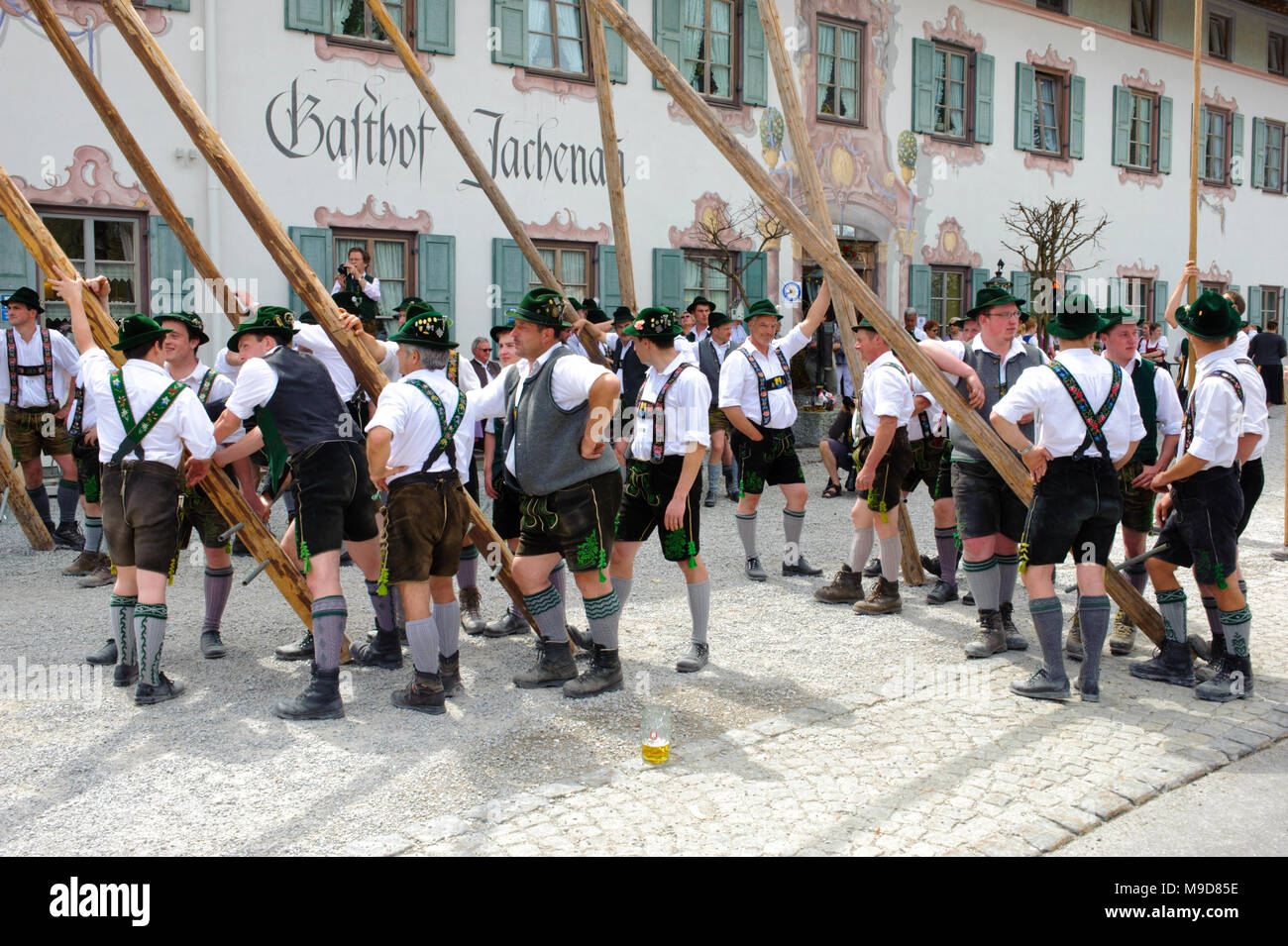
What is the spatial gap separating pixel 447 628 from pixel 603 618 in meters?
0.74

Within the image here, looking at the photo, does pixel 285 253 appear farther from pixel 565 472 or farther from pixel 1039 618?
pixel 1039 618

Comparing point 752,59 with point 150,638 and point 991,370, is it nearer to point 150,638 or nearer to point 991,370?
point 991,370

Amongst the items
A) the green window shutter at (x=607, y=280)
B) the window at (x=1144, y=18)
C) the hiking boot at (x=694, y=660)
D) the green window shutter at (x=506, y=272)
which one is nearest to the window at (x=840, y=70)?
the green window shutter at (x=607, y=280)

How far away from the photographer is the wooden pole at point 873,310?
5766 mm

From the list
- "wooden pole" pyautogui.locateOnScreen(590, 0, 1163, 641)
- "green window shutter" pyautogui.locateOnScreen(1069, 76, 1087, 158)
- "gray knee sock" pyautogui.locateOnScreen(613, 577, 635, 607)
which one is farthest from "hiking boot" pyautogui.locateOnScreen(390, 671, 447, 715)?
"green window shutter" pyautogui.locateOnScreen(1069, 76, 1087, 158)

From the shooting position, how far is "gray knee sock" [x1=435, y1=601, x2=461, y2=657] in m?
5.70

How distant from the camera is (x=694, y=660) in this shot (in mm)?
6113

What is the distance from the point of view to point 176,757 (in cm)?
482

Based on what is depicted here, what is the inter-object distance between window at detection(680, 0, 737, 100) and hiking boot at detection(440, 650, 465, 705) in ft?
41.3

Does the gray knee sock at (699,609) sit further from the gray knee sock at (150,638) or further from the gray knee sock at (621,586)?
the gray knee sock at (150,638)

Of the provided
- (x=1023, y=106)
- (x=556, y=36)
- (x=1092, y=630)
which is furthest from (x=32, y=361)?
(x=1023, y=106)

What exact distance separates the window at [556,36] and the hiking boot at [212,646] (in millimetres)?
10464

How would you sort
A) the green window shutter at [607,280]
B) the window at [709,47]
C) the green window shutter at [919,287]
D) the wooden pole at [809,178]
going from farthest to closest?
the green window shutter at [919,287] < the window at [709,47] < the green window shutter at [607,280] < the wooden pole at [809,178]
